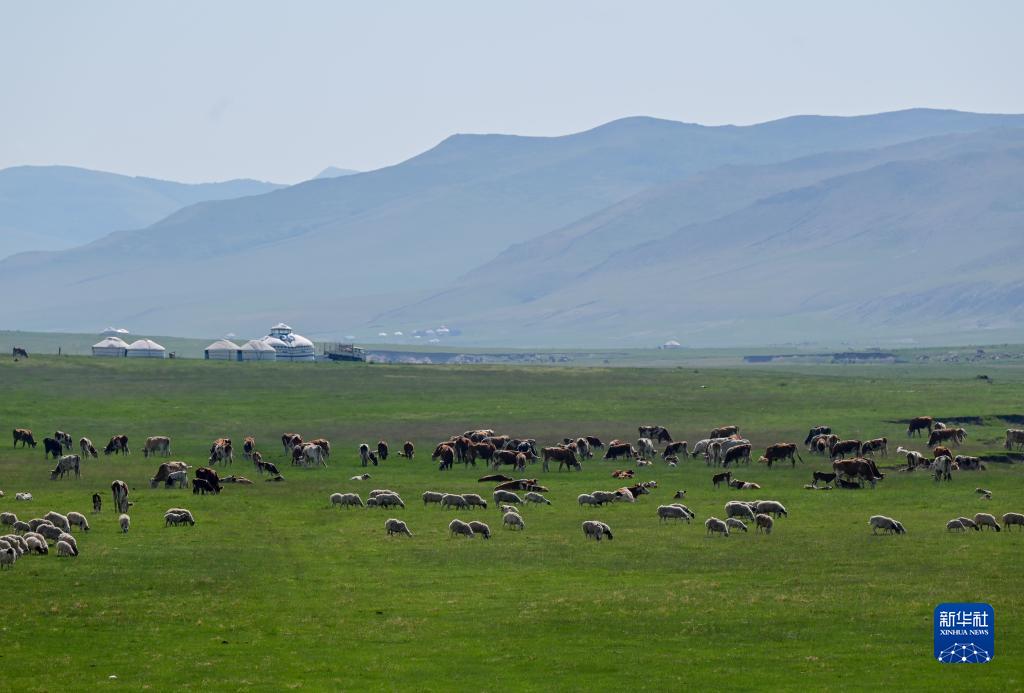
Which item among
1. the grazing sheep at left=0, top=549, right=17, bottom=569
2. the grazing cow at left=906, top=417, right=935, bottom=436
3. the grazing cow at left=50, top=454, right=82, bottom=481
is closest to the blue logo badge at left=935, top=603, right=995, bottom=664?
the grazing sheep at left=0, top=549, right=17, bottom=569

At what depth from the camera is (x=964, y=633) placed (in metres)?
24.1

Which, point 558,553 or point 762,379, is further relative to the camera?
point 762,379

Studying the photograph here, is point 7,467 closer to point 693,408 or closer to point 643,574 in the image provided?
point 643,574

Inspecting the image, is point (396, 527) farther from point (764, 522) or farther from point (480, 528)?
point (764, 522)

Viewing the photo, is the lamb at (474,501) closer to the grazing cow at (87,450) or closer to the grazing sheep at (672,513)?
the grazing sheep at (672,513)

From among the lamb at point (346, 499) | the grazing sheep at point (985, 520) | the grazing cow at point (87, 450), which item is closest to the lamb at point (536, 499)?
the lamb at point (346, 499)

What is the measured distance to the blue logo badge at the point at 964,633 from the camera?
23.4m

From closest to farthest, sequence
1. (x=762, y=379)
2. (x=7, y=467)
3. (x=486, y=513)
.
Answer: (x=486, y=513) < (x=7, y=467) < (x=762, y=379)

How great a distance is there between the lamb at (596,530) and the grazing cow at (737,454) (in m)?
19.1

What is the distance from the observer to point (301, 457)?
188 feet

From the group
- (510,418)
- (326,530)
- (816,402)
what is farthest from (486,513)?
Result: (816,402)

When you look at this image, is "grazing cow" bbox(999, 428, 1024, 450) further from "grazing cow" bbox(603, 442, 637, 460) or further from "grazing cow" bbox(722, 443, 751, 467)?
"grazing cow" bbox(603, 442, 637, 460)

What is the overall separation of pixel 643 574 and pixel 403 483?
20217 millimetres

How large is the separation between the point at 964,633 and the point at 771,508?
16.8 meters
